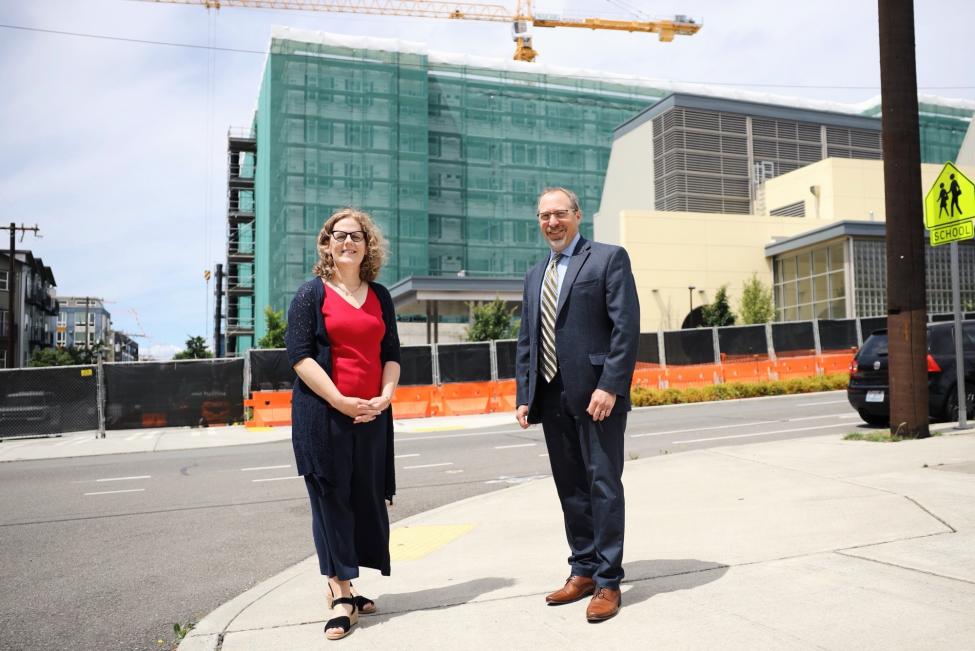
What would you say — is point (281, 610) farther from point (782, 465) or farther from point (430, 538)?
point (782, 465)

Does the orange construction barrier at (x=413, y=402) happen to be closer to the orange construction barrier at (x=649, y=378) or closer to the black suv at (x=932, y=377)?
the orange construction barrier at (x=649, y=378)

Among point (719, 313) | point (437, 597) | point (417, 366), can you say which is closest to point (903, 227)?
point (437, 597)

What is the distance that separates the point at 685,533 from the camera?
211 inches

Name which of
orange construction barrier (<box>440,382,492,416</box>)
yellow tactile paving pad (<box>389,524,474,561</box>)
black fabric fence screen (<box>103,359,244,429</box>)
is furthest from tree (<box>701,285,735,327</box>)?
yellow tactile paving pad (<box>389,524,474,561</box>)

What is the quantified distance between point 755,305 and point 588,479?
38697mm

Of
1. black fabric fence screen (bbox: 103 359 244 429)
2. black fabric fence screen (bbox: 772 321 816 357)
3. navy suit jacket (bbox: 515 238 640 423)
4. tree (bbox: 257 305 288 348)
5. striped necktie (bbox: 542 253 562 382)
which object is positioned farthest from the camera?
tree (bbox: 257 305 288 348)

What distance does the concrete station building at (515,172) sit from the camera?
43.4 metres

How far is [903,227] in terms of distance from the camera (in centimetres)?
934

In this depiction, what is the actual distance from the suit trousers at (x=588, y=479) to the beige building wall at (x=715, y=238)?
37.8 meters

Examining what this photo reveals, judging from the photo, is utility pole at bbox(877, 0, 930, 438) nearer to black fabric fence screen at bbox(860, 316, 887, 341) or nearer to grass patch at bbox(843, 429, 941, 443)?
grass patch at bbox(843, 429, 941, 443)

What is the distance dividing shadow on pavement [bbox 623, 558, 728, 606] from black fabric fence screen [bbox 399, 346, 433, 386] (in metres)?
17.7

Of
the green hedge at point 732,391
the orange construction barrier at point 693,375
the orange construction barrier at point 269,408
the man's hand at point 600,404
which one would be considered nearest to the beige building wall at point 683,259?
the orange construction barrier at point 693,375

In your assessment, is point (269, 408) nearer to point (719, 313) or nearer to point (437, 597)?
point (437, 597)

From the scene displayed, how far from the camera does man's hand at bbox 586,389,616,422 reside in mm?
3809
